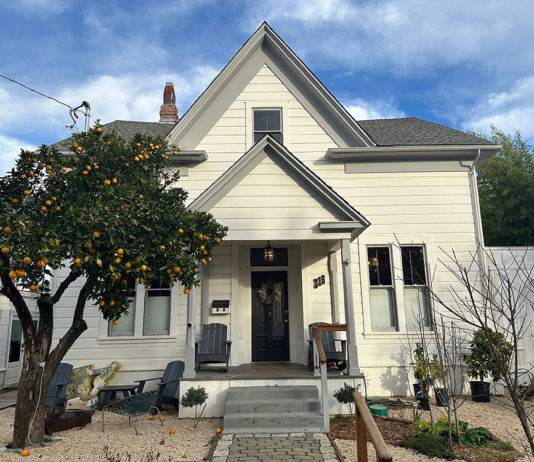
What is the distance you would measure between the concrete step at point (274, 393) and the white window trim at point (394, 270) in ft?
8.86

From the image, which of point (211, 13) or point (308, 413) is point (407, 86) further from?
point (308, 413)

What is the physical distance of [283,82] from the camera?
9.91 metres

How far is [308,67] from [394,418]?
8136mm

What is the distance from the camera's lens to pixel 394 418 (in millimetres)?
6344

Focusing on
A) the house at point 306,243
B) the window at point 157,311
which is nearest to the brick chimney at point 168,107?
the house at point 306,243

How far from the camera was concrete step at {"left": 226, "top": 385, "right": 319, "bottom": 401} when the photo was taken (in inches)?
252

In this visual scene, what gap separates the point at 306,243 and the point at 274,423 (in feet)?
14.1


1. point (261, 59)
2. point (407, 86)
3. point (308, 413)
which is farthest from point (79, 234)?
point (407, 86)

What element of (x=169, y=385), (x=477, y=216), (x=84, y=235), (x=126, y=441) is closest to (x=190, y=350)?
(x=169, y=385)

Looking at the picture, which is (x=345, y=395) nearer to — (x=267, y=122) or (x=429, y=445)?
(x=429, y=445)

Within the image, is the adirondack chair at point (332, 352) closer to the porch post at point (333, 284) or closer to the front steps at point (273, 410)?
the porch post at point (333, 284)

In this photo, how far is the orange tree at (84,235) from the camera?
4363mm

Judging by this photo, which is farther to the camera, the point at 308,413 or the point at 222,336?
the point at 222,336

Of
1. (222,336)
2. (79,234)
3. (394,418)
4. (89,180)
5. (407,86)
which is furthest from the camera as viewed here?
(407,86)
